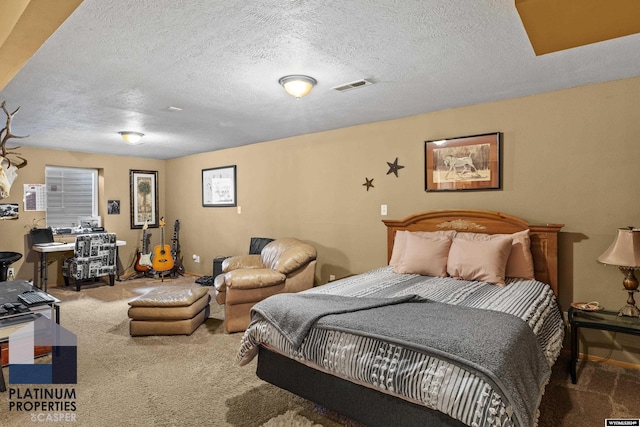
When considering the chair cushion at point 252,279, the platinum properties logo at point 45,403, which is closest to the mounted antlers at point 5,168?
the platinum properties logo at point 45,403

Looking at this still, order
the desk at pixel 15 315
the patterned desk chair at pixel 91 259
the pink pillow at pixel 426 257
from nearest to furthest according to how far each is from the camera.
Answer: 1. the desk at pixel 15 315
2. the pink pillow at pixel 426 257
3. the patterned desk chair at pixel 91 259

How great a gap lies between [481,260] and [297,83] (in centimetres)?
211

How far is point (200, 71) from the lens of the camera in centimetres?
264

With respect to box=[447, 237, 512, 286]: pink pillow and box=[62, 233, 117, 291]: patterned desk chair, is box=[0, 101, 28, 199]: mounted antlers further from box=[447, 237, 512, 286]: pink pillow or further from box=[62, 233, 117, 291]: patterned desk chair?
box=[447, 237, 512, 286]: pink pillow

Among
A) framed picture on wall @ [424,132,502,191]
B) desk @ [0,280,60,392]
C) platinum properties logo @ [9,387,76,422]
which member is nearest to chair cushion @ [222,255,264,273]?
desk @ [0,280,60,392]

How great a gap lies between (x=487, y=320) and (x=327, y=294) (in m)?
1.08

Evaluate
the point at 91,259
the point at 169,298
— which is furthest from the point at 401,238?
the point at 91,259

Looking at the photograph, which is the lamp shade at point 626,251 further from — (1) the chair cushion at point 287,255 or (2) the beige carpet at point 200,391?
(1) the chair cushion at point 287,255

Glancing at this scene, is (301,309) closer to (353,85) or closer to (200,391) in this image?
(200,391)

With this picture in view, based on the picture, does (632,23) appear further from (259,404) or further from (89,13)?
(259,404)

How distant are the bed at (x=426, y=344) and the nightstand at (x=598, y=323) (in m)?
0.14

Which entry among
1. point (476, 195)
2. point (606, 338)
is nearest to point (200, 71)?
point (476, 195)

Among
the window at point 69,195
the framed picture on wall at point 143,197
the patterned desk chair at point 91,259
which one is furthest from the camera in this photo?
the framed picture on wall at point 143,197

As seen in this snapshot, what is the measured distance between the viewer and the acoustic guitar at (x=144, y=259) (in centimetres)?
640
